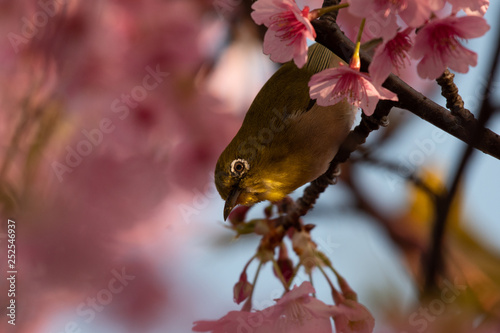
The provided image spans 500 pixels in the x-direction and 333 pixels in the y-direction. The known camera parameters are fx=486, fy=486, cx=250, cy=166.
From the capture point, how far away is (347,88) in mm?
859

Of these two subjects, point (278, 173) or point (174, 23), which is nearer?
point (278, 173)

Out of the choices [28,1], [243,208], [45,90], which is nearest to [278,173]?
[243,208]

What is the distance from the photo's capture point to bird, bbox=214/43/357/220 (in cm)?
140

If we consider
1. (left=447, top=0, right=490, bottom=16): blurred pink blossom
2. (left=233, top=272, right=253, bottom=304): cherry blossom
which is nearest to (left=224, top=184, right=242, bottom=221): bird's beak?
(left=233, top=272, right=253, bottom=304): cherry blossom

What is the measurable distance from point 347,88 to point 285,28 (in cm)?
15

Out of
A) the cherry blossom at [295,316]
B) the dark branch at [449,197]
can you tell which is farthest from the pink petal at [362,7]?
the cherry blossom at [295,316]

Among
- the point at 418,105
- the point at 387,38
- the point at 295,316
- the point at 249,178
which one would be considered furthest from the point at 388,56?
the point at 249,178

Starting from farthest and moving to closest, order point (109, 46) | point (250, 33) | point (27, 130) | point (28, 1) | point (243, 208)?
point (250, 33) < point (109, 46) < point (28, 1) < point (243, 208) < point (27, 130)

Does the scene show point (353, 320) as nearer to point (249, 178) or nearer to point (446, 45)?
point (249, 178)

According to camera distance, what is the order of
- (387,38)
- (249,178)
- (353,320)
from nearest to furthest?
(387,38) < (353,320) < (249,178)

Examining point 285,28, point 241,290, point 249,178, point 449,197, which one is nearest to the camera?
point 285,28

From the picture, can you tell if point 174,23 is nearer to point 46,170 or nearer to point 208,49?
point 208,49

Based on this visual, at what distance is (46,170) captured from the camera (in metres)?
1.57

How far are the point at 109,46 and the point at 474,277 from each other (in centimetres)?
173
